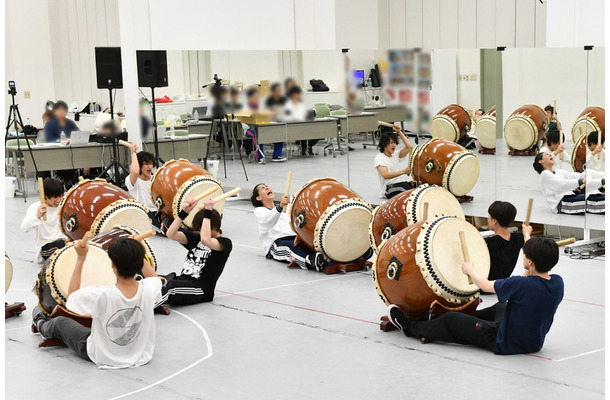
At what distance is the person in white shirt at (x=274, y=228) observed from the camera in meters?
7.29

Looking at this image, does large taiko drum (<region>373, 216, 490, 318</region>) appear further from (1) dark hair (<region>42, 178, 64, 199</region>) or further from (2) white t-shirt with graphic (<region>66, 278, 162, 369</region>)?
(1) dark hair (<region>42, 178, 64, 199</region>)

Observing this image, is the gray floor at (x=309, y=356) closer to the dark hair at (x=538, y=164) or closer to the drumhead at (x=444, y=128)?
the dark hair at (x=538, y=164)

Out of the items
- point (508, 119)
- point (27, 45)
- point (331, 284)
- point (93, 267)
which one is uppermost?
point (27, 45)

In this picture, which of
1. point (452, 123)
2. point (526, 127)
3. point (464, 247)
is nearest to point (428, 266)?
point (464, 247)

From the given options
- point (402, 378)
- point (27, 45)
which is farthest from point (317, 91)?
point (27, 45)

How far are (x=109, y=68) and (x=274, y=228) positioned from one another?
17.3 feet

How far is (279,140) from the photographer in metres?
10.3

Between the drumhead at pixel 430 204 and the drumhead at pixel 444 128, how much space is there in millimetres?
A: 1897

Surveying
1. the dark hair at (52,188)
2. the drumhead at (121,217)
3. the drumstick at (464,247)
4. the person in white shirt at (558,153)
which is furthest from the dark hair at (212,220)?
the person in white shirt at (558,153)

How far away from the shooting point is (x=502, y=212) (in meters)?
5.54

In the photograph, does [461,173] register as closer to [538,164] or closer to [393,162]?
[538,164]

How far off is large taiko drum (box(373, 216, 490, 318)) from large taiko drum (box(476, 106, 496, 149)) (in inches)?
118

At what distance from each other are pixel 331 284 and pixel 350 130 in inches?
123

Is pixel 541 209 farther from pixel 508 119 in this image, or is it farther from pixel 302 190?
pixel 302 190
